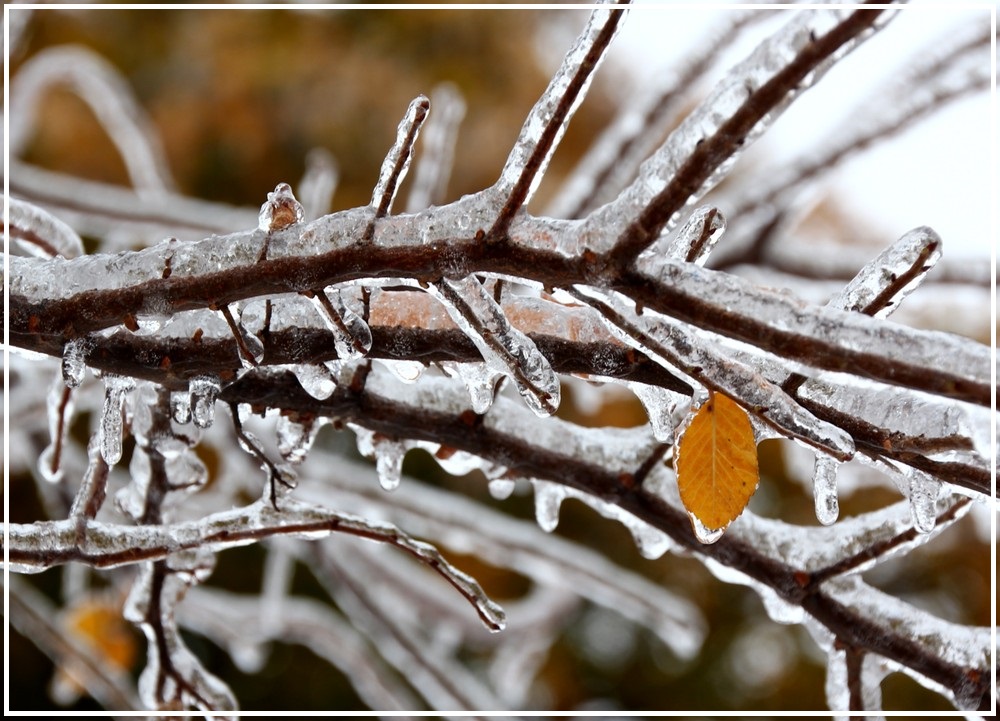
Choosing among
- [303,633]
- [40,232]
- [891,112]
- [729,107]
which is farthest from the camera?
[303,633]

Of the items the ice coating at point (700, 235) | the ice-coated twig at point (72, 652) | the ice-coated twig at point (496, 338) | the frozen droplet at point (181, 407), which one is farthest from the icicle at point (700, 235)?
the ice-coated twig at point (72, 652)

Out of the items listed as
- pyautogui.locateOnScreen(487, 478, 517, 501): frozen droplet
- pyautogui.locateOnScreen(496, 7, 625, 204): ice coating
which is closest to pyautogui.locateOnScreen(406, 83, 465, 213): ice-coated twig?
pyautogui.locateOnScreen(487, 478, 517, 501): frozen droplet

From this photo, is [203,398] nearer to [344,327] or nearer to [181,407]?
[181,407]

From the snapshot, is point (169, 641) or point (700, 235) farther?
point (169, 641)

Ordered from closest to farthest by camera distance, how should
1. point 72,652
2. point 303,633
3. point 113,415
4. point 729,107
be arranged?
point 729,107, point 113,415, point 72,652, point 303,633

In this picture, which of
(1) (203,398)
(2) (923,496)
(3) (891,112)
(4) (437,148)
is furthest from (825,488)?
(4) (437,148)

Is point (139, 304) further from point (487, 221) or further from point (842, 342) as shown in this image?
point (842, 342)

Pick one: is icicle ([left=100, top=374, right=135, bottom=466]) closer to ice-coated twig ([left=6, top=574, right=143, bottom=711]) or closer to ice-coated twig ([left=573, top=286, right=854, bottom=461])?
ice-coated twig ([left=573, top=286, right=854, bottom=461])
